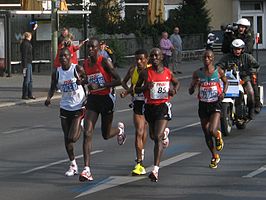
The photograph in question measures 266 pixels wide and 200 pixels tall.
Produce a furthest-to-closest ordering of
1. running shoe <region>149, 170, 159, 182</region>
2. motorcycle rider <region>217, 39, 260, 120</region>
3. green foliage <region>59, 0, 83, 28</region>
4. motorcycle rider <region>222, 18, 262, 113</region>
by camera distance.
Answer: green foliage <region>59, 0, 83, 28</region> < motorcycle rider <region>222, 18, 262, 113</region> < motorcycle rider <region>217, 39, 260, 120</region> < running shoe <region>149, 170, 159, 182</region>

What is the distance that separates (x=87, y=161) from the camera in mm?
10867

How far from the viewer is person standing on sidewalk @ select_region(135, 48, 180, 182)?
1098 cm

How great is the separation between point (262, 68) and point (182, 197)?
2923cm

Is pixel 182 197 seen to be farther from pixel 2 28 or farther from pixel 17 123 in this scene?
pixel 2 28

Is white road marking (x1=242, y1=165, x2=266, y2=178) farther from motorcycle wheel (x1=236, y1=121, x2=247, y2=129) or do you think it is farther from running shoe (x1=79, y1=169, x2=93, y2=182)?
motorcycle wheel (x1=236, y1=121, x2=247, y2=129)

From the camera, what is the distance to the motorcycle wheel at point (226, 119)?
14.9m

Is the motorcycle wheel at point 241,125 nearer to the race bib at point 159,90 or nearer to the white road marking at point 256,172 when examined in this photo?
the white road marking at point 256,172

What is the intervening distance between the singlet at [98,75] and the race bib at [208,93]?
59.9 inches

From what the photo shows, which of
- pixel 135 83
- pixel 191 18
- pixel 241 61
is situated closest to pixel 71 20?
pixel 191 18

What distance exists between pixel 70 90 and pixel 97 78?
408 millimetres

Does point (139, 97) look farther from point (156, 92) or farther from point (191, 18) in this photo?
point (191, 18)

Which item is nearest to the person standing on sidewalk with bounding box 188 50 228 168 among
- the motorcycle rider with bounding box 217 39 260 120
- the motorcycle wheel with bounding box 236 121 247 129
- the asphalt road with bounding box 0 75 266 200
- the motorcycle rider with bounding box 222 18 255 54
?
the asphalt road with bounding box 0 75 266 200

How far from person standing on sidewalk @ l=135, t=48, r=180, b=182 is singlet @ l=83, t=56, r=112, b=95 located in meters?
0.44

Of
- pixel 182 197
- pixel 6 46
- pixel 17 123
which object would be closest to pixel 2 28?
pixel 6 46
